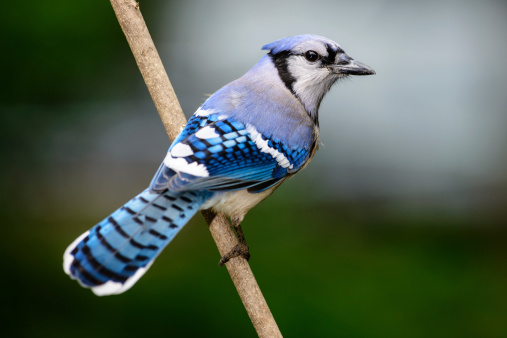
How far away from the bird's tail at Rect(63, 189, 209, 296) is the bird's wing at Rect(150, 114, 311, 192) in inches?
2.0

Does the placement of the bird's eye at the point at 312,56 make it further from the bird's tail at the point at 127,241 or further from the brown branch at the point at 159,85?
the bird's tail at the point at 127,241

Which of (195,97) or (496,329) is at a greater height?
(195,97)

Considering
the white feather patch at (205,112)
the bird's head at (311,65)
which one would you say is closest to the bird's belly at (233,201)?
the white feather patch at (205,112)

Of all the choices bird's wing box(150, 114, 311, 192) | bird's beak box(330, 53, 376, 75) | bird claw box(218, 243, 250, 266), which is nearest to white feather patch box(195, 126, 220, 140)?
bird's wing box(150, 114, 311, 192)

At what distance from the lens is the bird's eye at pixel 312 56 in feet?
6.06

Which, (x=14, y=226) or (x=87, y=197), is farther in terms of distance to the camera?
(x=87, y=197)

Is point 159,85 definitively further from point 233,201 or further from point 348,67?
point 348,67

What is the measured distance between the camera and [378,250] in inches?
147

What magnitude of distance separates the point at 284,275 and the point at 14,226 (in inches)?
63.9

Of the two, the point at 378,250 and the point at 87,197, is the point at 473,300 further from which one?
the point at 87,197

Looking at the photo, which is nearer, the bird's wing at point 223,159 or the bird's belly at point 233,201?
the bird's wing at point 223,159

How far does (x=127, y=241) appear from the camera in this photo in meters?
1.44

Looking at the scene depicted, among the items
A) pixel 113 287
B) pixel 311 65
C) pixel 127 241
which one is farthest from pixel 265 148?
pixel 113 287

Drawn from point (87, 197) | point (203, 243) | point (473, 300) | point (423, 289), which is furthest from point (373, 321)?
point (87, 197)
